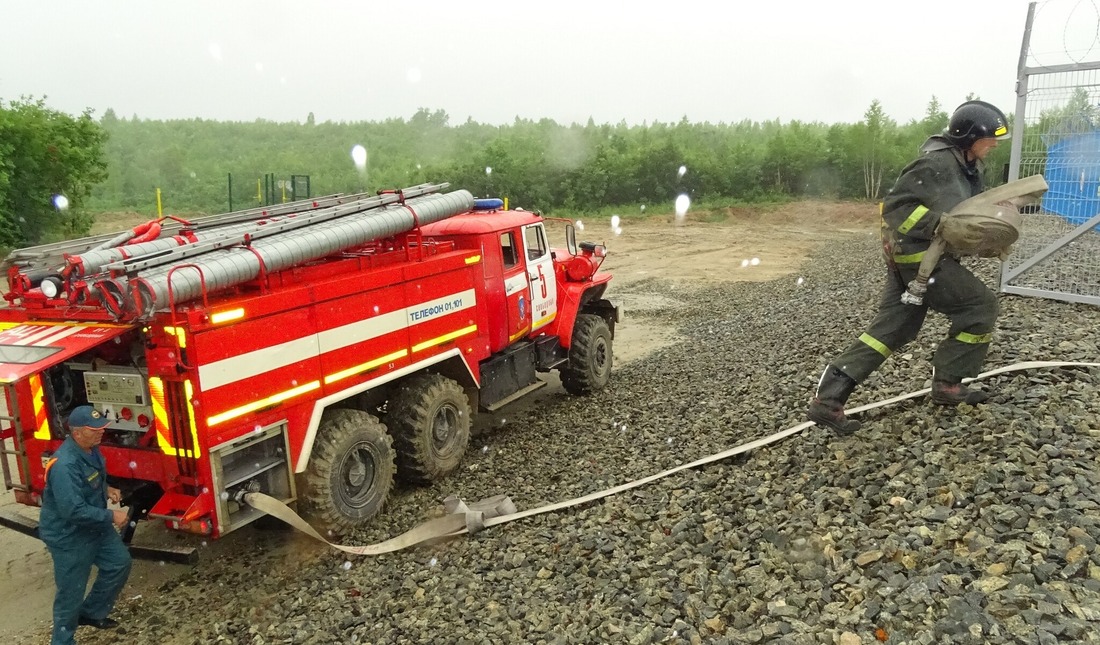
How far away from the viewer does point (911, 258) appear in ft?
15.9

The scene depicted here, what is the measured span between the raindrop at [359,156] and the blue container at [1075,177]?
1680 inches

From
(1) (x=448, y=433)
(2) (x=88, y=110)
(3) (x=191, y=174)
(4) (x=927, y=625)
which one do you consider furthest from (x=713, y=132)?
(4) (x=927, y=625)

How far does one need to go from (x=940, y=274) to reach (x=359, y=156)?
51.1 meters

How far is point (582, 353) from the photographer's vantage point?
9289mm

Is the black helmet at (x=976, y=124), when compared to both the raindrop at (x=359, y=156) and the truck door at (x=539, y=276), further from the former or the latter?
the raindrop at (x=359, y=156)

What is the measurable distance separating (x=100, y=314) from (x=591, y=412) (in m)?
5.43

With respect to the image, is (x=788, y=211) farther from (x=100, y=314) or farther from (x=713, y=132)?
(x=100, y=314)

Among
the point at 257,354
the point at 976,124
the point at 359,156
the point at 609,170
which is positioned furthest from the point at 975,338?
the point at 359,156

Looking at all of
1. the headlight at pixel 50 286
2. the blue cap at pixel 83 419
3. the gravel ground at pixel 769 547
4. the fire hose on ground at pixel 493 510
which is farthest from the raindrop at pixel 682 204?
the blue cap at pixel 83 419

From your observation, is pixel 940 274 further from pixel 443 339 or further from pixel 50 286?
pixel 50 286

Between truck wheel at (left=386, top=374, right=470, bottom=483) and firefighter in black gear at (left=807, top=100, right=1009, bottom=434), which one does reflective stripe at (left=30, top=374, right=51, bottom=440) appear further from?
firefighter in black gear at (left=807, top=100, right=1009, bottom=434)

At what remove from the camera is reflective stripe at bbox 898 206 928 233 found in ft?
15.6

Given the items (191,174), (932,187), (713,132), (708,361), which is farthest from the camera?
(713,132)

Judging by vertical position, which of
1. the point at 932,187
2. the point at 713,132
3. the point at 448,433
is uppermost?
the point at 713,132
